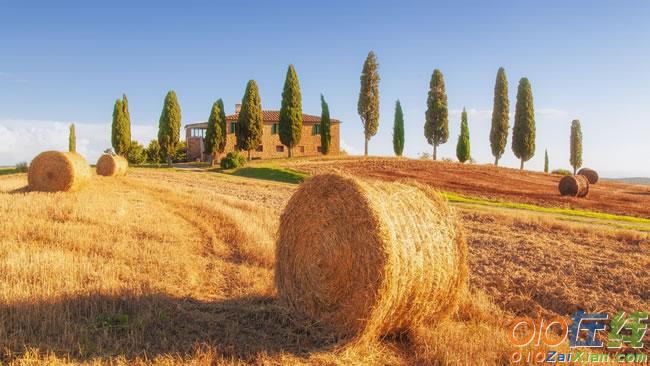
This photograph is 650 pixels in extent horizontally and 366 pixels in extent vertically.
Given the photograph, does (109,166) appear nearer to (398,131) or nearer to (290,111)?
(290,111)

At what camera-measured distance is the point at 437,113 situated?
59281 millimetres

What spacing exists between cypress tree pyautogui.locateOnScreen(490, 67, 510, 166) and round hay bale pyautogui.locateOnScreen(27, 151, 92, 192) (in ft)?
163

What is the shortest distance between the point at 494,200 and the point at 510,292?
22791 mm

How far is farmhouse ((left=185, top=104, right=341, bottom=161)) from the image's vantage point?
59156mm

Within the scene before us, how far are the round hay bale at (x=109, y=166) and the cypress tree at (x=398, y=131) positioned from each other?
37560 mm

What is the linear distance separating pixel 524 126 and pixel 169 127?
4077 cm

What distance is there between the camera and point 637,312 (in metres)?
8.48

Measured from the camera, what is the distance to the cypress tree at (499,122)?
193 ft

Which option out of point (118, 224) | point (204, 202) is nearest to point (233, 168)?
point (204, 202)

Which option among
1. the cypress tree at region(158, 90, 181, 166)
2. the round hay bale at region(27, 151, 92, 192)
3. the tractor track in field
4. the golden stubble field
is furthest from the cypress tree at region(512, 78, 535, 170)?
the round hay bale at region(27, 151, 92, 192)

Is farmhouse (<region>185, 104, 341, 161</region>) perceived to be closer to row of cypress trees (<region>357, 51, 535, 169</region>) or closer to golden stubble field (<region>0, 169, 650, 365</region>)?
row of cypress trees (<region>357, 51, 535, 169</region>)

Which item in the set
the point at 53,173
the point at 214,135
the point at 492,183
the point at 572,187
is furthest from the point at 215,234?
the point at 214,135

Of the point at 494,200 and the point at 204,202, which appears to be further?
the point at 494,200

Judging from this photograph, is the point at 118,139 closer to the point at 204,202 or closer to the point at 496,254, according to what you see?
the point at 204,202
